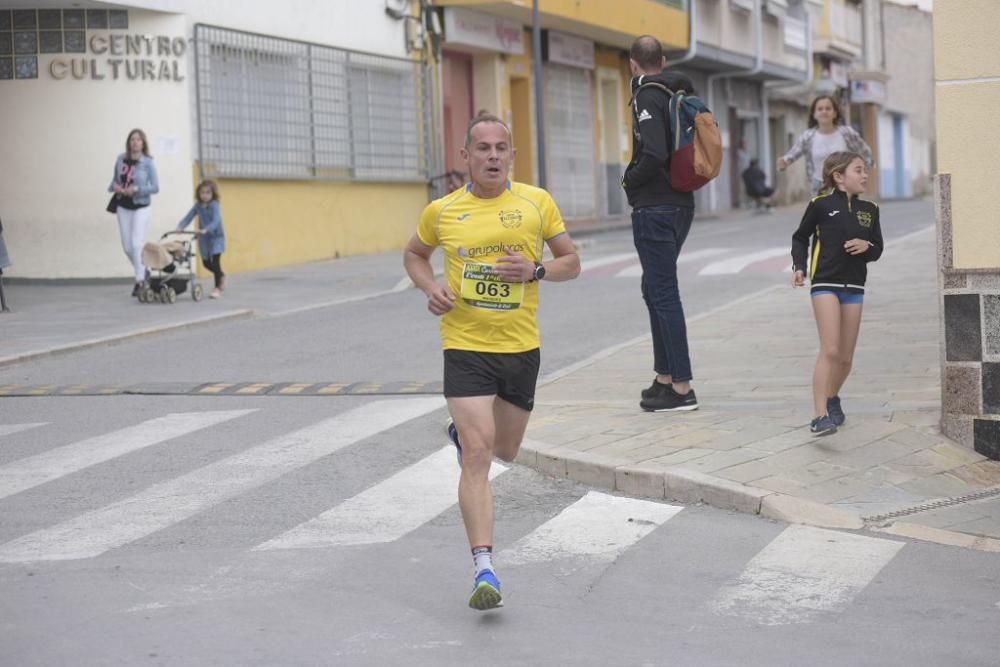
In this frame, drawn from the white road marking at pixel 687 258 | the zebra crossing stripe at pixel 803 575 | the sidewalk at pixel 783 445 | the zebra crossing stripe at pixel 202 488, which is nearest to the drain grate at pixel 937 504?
the sidewalk at pixel 783 445

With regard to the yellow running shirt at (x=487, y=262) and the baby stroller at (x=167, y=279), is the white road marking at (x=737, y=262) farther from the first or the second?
the yellow running shirt at (x=487, y=262)

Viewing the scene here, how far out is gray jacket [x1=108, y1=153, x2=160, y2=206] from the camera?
749 inches

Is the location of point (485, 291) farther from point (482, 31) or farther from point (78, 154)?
point (482, 31)

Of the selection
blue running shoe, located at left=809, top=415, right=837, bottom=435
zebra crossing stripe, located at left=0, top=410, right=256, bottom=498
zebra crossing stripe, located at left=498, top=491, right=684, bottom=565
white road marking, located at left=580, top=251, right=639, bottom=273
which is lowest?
zebra crossing stripe, located at left=498, top=491, right=684, bottom=565

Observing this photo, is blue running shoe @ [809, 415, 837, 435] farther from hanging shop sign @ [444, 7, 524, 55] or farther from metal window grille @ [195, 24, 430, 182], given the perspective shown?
hanging shop sign @ [444, 7, 524, 55]

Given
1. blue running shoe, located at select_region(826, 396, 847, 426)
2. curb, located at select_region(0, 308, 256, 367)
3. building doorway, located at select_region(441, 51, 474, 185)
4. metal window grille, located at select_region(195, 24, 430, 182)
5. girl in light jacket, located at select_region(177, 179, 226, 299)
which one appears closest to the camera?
blue running shoe, located at select_region(826, 396, 847, 426)

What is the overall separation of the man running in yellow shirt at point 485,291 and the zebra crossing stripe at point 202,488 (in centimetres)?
182

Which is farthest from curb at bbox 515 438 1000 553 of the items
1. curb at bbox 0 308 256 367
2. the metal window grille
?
the metal window grille

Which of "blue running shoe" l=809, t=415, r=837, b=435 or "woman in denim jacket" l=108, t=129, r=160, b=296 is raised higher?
"woman in denim jacket" l=108, t=129, r=160, b=296

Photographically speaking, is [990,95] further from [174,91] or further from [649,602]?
[174,91]

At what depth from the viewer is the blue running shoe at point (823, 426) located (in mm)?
8672

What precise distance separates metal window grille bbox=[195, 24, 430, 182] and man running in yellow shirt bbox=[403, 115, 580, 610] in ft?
56.1

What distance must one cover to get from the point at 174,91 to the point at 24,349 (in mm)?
8838

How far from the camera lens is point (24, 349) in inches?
556
